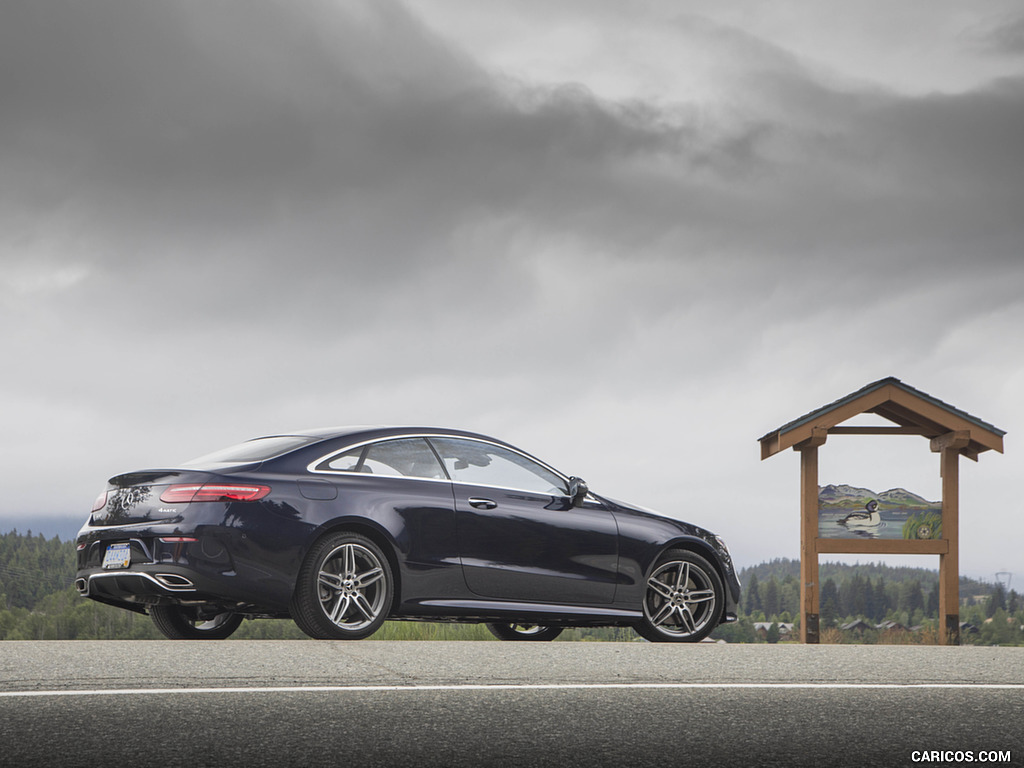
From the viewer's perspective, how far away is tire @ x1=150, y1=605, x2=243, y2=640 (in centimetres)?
984

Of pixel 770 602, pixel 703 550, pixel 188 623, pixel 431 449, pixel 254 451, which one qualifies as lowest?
pixel 188 623

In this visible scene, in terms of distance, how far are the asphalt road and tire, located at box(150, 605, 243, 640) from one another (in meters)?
1.38

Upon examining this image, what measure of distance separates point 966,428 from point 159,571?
10.5m

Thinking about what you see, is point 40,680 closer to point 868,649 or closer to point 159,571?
point 159,571

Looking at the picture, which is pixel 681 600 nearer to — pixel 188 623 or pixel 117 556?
pixel 188 623

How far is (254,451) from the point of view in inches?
360

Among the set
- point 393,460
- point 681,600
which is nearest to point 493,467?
point 393,460

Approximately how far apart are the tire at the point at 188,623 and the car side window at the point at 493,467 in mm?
2062

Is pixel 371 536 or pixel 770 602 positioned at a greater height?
pixel 371 536

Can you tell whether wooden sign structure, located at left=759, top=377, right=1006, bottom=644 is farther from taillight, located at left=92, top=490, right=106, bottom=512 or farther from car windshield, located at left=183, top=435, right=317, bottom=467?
taillight, located at left=92, top=490, right=106, bottom=512

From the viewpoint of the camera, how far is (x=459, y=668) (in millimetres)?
7191

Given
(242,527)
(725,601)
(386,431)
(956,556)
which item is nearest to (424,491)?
(386,431)

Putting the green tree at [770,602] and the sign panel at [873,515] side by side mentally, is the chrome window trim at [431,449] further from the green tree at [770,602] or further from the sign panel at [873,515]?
the green tree at [770,602]

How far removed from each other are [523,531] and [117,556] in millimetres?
2998
